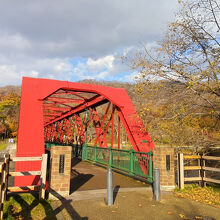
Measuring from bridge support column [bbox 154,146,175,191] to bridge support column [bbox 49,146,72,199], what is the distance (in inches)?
118

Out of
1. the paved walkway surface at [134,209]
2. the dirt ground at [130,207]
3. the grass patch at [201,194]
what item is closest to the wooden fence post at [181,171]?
the grass patch at [201,194]

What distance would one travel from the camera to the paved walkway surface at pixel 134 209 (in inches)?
164

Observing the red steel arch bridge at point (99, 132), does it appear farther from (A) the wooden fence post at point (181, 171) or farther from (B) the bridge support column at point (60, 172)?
(B) the bridge support column at point (60, 172)

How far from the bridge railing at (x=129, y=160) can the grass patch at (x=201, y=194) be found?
1.26 metres

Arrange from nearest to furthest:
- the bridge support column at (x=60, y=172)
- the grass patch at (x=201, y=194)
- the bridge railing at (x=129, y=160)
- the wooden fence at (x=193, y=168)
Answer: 1. the bridge support column at (x=60, y=172)
2. the grass patch at (x=201, y=194)
3. the wooden fence at (x=193, y=168)
4. the bridge railing at (x=129, y=160)

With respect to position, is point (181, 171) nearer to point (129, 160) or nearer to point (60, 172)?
point (129, 160)

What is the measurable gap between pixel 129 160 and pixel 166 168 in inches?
90.3

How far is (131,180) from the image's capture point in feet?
25.9

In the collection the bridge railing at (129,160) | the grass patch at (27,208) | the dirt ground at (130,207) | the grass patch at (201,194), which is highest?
the bridge railing at (129,160)

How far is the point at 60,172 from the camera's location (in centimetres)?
545

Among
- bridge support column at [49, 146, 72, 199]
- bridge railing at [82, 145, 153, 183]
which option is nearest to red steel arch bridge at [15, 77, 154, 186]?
bridge railing at [82, 145, 153, 183]

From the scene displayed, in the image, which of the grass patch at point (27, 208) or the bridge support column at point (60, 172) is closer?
the grass patch at point (27, 208)

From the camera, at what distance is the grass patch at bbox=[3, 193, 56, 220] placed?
404cm

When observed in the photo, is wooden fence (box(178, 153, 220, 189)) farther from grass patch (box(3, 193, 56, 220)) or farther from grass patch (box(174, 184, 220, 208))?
grass patch (box(3, 193, 56, 220))
